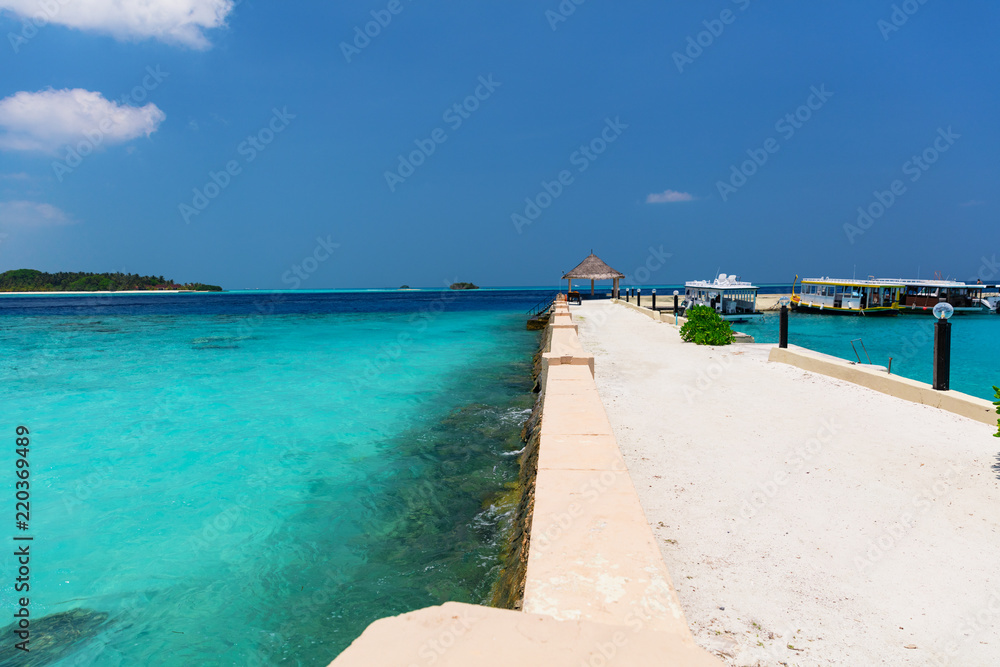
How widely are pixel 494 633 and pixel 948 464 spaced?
5.28m

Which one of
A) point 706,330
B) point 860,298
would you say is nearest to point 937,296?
point 860,298

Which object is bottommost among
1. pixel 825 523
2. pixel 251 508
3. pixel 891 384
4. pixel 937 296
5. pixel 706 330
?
pixel 251 508

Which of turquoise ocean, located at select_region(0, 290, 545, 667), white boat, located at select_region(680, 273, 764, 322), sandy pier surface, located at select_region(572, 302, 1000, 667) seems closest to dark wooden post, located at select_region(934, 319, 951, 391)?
sandy pier surface, located at select_region(572, 302, 1000, 667)

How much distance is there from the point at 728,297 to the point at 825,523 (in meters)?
29.4

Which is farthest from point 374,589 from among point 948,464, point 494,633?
point 948,464

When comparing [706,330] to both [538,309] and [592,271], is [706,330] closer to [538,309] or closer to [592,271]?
[592,271]

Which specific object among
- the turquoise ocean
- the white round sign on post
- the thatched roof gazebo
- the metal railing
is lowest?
the turquoise ocean

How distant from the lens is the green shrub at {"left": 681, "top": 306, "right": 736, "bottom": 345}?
1418 cm

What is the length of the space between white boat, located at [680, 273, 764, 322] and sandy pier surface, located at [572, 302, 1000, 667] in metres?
24.0

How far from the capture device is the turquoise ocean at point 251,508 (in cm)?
396

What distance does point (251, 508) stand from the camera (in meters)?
6.24

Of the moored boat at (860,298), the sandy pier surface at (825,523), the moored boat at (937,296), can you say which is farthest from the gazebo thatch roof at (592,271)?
the sandy pier surface at (825,523)

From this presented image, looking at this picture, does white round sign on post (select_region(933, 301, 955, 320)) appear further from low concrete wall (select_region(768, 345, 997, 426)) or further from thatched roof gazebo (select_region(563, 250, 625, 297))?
thatched roof gazebo (select_region(563, 250, 625, 297))

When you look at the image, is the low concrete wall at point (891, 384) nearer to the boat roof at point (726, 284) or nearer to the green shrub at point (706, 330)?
the green shrub at point (706, 330)
